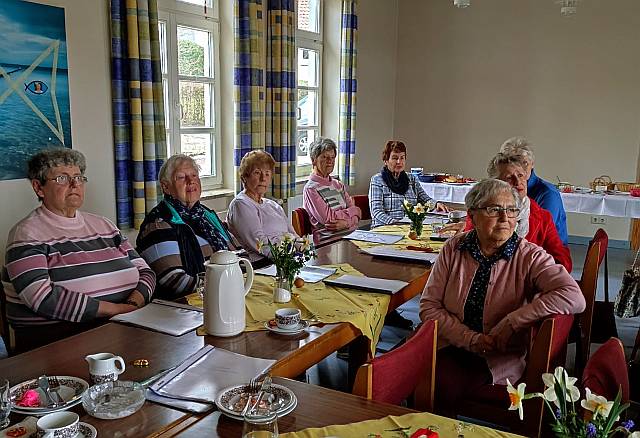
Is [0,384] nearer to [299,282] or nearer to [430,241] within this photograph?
[299,282]

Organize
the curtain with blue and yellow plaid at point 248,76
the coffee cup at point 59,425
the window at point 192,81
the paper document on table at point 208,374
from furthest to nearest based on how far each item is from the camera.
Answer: the curtain with blue and yellow plaid at point 248,76 < the window at point 192,81 < the paper document on table at point 208,374 < the coffee cup at point 59,425

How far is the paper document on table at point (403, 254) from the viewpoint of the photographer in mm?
2770

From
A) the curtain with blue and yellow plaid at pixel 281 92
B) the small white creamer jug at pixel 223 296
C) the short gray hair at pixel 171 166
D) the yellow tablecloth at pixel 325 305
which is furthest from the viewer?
the curtain with blue and yellow plaid at pixel 281 92

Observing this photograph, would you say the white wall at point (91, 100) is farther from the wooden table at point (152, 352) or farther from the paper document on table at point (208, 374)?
the paper document on table at point (208, 374)

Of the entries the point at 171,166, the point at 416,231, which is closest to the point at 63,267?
the point at 171,166

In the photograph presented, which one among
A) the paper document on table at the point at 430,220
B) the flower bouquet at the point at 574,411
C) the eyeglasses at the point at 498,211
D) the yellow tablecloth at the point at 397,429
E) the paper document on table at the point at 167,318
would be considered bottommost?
the yellow tablecloth at the point at 397,429

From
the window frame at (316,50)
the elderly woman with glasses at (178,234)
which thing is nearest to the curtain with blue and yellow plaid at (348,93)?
the window frame at (316,50)

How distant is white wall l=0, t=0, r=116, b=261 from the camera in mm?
3279

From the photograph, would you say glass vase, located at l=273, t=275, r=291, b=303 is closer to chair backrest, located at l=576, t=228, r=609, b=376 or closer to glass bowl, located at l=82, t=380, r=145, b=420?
glass bowl, located at l=82, t=380, r=145, b=420

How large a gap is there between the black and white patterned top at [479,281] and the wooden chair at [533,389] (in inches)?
9.6

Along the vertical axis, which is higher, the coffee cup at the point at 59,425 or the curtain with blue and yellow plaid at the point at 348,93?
the curtain with blue and yellow plaid at the point at 348,93

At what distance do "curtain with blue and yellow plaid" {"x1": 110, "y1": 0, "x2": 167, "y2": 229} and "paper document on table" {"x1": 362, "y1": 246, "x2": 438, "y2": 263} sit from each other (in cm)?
157

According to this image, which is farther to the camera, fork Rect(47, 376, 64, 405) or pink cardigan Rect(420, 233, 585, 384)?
pink cardigan Rect(420, 233, 585, 384)

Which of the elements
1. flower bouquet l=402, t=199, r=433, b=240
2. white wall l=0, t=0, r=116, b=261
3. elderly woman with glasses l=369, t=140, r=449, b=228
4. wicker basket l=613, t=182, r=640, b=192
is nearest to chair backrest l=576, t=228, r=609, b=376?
flower bouquet l=402, t=199, r=433, b=240
